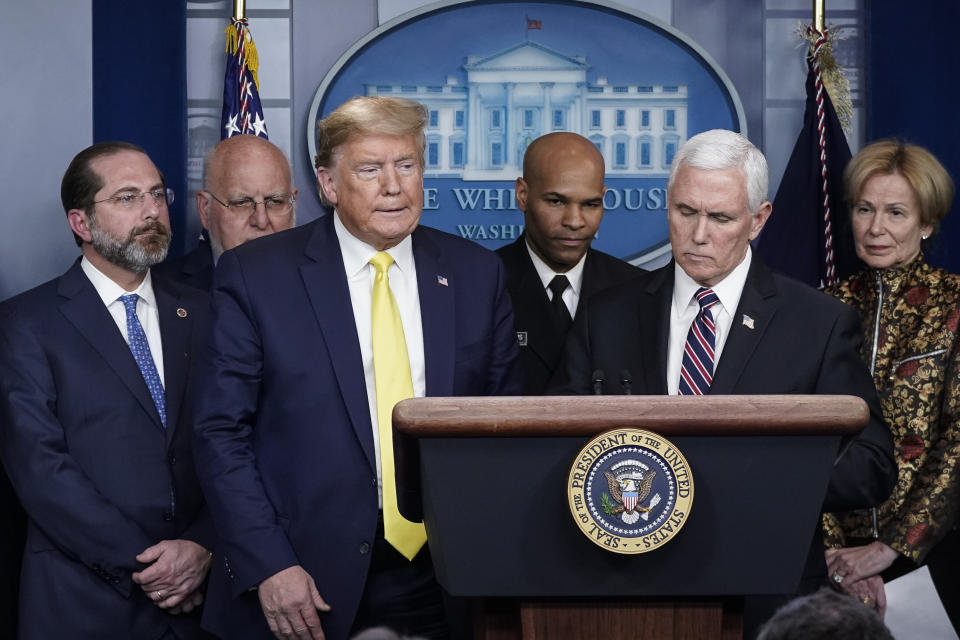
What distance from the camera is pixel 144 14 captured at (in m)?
4.05

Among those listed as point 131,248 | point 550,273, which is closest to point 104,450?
point 131,248

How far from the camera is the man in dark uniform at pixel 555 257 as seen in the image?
11.5ft

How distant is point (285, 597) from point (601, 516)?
86cm

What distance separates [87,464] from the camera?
2.87 metres

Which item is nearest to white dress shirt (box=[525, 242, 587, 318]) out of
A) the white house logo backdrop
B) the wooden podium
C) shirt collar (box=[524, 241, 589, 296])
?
shirt collar (box=[524, 241, 589, 296])

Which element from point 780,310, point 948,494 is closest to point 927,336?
point 948,494

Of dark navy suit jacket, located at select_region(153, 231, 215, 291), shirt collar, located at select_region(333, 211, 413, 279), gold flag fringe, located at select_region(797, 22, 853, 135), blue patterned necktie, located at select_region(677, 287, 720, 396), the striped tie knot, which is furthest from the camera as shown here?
gold flag fringe, located at select_region(797, 22, 853, 135)

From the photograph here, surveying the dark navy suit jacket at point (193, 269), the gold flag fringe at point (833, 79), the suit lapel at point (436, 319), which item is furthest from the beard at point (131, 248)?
the gold flag fringe at point (833, 79)

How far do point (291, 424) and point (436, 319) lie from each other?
0.36m

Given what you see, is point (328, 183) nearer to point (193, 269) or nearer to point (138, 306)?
point (138, 306)

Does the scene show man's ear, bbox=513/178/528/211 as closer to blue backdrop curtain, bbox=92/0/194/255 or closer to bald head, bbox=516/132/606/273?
bald head, bbox=516/132/606/273

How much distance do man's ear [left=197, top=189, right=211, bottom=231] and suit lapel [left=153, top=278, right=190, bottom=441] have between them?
2.48 ft

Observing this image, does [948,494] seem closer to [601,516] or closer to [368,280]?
[368,280]

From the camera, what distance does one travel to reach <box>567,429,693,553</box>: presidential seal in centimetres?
149
